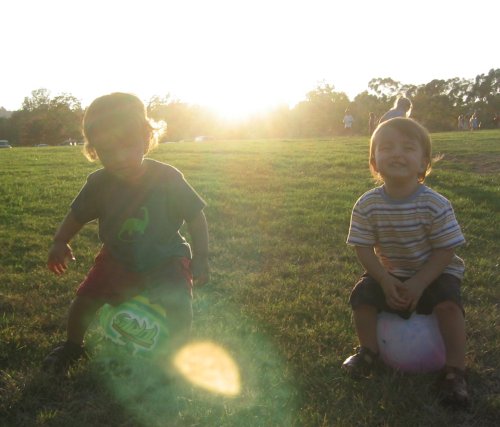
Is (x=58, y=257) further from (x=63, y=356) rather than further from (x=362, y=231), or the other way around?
(x=362, y=231)

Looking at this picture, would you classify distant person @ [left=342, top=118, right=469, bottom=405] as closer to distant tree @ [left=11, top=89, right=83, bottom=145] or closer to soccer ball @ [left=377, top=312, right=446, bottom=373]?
soccer ball @ [left=377, top=312, right=446, bottom=373]

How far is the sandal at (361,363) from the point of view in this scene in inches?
126

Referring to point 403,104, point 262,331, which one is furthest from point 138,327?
point 403,104

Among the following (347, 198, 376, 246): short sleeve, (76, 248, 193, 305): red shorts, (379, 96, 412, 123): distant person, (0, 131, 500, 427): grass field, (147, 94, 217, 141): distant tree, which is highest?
(379, 96, 412, 123): distant person

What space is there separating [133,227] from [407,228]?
1.73 m

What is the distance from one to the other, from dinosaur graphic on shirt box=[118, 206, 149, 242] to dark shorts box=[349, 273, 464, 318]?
4.65ft

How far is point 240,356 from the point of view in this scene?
3484 millimetres

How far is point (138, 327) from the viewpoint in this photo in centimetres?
330

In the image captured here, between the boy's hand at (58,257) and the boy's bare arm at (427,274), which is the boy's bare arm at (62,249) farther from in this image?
the boy's bare arm at (427,274)

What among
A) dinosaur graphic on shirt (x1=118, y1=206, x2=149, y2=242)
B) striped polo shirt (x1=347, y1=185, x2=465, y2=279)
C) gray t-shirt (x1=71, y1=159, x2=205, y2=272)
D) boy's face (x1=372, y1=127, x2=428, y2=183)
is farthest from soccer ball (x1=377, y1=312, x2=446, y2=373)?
dinosaur graphic on shirt (x1=118, y1=206, x2=149, y2=242)

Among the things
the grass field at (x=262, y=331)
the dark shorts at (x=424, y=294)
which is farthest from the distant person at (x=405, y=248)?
the grass field at (x=262, y=331)

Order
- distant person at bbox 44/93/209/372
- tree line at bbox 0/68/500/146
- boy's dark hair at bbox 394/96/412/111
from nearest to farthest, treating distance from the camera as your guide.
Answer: distant person at bbox 44/93/209/372 → boy's dark hair at bbox 394/96/412/111 → tree line at bbox 0/68/500/146

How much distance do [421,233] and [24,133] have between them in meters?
92.3

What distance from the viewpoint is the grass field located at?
283cm
